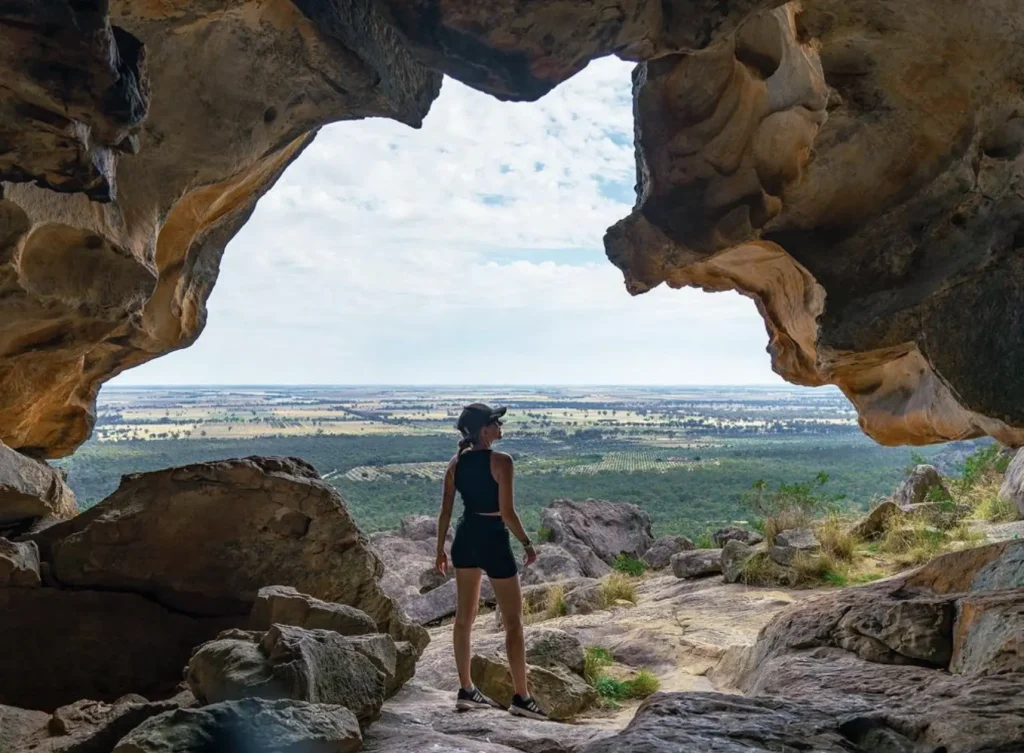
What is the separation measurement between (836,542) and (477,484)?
7.85 meters

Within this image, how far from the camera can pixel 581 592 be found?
10.3 metres

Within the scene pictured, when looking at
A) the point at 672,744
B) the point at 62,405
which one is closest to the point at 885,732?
the point at 672,744

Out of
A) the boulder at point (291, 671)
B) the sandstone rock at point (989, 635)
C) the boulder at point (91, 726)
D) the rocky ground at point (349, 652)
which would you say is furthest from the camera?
the sandstone rock at point (989, 635)

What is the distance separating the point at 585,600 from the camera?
33.3ft

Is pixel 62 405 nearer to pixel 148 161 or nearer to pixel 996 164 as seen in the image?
pixel 148 161

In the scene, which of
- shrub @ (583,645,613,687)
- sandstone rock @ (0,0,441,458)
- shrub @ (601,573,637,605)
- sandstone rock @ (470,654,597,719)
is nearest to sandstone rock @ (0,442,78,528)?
sandstone rock @ (0,0,441,458)

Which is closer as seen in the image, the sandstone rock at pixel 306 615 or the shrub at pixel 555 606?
the sandstone rock at pixel 306 615

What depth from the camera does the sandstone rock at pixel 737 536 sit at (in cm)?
1234

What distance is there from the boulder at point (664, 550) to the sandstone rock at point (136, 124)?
33.3 feet

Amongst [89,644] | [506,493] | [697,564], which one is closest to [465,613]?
[506,493]

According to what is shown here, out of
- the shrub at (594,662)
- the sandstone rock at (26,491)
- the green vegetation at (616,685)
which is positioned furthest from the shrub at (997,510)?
the sandstone rock at (26,491)

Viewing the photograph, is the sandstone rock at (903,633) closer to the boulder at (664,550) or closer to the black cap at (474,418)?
the black cap at (474,418)

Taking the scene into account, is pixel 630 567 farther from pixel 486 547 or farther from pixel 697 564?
pixel 486 547

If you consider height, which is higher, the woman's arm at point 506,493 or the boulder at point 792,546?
the woman's arm at point 506,493
